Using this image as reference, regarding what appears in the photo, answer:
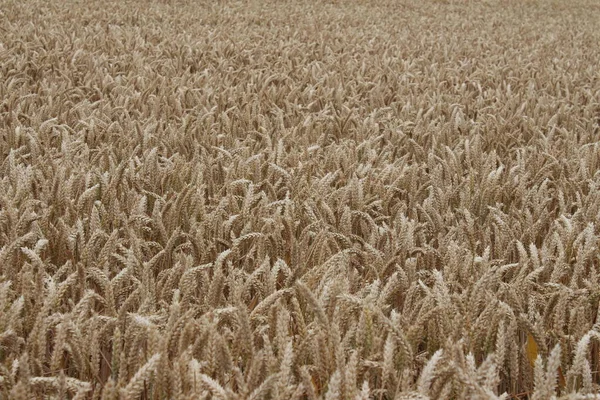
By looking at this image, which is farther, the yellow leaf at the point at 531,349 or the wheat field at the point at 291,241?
the yellow leaf at the point at 531,349

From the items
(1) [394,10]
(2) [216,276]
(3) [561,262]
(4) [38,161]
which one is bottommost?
(3) [561,262]

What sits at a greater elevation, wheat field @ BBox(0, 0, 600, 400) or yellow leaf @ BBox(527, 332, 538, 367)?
wheat field @ BBox(0, 0, 600, 400)

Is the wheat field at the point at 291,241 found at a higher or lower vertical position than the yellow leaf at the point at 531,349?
higher

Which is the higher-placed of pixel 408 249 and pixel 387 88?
pixel 387 88

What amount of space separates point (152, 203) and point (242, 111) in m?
1.59

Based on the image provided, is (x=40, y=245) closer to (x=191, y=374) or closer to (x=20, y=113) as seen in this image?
(x=191, y=374)

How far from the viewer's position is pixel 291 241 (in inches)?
71.1

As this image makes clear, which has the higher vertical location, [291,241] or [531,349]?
[291,241]

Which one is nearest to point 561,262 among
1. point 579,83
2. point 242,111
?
point 242,111

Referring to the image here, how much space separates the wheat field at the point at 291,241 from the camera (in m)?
1.24

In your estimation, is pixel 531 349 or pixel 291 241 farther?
pixel 291 241

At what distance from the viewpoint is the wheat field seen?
1243 millimetres

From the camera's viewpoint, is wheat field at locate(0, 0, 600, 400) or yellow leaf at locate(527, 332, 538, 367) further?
yellow leaf at locate(527, 332, 538, 367)

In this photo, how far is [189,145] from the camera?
9.72ft
